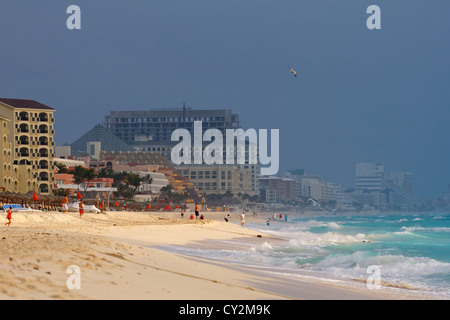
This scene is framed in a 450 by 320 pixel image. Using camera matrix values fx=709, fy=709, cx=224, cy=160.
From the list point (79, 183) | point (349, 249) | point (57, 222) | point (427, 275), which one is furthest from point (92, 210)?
point (79, 183)

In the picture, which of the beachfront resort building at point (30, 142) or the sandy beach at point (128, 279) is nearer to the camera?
the sandy beach at point (128, 279)

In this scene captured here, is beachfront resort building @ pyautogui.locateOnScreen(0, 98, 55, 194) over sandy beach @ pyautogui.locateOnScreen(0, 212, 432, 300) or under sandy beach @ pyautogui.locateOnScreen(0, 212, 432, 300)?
over

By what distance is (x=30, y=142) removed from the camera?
100375 millimetres

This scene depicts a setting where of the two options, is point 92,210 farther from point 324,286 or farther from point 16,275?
point 16,275

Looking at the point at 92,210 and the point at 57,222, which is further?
the point at 92,210

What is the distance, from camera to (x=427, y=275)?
1005 inches

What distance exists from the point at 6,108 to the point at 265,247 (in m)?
72.3

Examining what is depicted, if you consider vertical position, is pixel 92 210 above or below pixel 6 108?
below

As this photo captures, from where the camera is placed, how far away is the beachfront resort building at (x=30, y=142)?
97444 millimetres

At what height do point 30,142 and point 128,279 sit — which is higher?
point 30,142

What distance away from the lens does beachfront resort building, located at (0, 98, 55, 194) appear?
97444 mm

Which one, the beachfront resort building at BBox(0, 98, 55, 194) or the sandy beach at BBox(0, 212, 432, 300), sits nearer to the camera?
the sandy beach at BBox(0, 212, 432, 300)

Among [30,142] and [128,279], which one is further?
[30,142]
